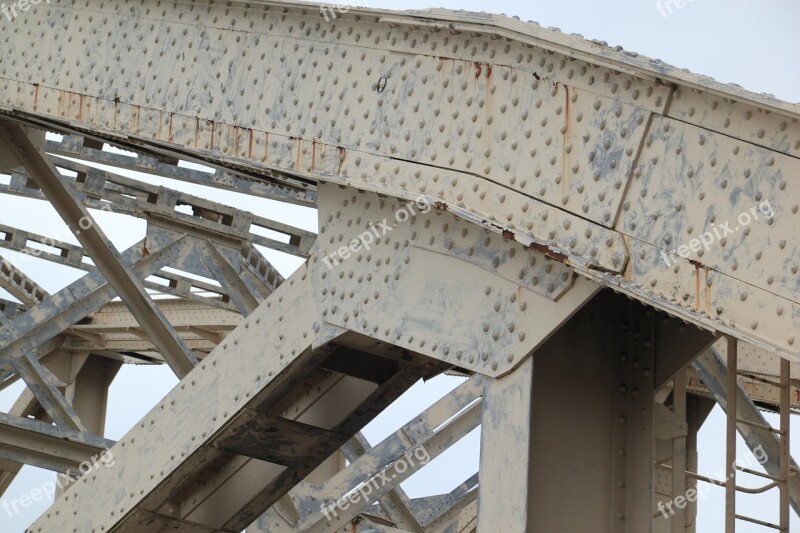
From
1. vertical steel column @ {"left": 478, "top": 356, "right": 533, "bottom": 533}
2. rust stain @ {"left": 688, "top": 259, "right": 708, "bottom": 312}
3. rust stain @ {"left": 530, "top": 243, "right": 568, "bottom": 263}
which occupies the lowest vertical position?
vertical steel column @ {"left": 478, "top": 356, "right": 533, "bottom": 533}

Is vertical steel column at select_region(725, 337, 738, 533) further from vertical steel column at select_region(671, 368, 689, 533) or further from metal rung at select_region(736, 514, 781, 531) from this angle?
vertical steel column at select_region(671, 368, 689, 533)

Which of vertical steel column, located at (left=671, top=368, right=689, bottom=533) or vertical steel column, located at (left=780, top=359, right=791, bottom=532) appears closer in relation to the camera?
vertical steel column, located at (left=780, top=359, right=791, bottom=532)

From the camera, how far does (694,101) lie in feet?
18.8

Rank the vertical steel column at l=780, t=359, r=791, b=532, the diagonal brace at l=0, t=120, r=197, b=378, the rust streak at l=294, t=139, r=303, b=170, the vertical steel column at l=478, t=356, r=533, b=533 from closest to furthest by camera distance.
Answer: the vertical steel column at l=478, t=356, r=533, b=533 → the vertical steel column at l=780, t=359, r=791, b=532 → the rust streak at l=294, t=139, r=303, b=170 → the diagonal brace at l=0, t=120, r=197, b=378

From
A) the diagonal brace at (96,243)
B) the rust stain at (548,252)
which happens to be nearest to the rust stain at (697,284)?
the rust stain at (548,252)

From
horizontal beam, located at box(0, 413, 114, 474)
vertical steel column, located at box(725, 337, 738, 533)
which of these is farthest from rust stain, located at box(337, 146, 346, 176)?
horizontal beam, located at box(0, 413, 114, 474)

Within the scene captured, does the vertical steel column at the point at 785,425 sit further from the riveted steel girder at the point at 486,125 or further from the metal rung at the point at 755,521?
the riveted steel girder at the point at 486,125

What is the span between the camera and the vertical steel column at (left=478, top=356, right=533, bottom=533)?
6.16m

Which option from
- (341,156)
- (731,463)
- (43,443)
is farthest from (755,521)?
(43,443)

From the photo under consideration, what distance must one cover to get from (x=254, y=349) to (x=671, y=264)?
2.92 meters

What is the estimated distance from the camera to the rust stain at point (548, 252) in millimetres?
6054

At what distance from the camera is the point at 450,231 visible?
6.83m

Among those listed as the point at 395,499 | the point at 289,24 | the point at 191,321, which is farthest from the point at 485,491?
the point at 191,321

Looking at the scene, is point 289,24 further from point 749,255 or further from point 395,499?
point 395,499
